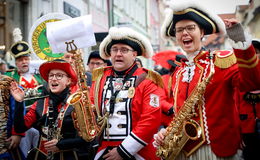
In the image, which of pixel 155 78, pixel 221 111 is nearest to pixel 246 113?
pixel 155 78

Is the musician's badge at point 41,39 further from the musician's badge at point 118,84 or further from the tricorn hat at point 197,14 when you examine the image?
the tricorn hat at point 197,14

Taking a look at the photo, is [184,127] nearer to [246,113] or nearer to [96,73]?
[96,73]

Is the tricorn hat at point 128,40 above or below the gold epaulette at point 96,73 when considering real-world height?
above

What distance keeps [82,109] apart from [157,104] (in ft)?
2.73

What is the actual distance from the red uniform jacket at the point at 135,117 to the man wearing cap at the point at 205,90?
0.96ft

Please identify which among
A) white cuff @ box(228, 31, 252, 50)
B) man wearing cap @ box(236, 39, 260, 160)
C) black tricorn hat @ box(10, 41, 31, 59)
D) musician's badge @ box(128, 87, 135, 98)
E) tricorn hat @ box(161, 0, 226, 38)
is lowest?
man wearing cap @ box(236, 39, 260, 160)

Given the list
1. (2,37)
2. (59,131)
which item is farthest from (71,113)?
(2,37)

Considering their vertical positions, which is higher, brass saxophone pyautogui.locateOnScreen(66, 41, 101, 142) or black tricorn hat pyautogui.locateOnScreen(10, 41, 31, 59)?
black tricorn hat pyautogui.locateOnScreen(10, 41, 31, 59)

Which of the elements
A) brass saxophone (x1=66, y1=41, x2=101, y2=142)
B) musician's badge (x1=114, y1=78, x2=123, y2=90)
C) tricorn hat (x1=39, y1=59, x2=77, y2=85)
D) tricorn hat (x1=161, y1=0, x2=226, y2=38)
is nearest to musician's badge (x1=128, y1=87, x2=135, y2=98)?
musician's badge (x1=114, y1=78, x2=123, y2=90)

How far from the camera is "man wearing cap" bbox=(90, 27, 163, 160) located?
10.1 feet

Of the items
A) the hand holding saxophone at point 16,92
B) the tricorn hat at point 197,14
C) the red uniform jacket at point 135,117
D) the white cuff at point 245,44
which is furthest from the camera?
the hand holding saxophone at point 16,92

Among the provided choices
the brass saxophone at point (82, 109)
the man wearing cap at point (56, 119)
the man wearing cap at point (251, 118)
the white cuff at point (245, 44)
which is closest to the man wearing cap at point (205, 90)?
the white cuff at point (245, 44)

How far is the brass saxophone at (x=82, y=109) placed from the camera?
3270 mm

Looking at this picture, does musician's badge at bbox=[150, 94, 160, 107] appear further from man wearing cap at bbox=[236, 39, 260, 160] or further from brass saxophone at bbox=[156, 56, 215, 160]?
man wearing cap at bbox=[236, 39, 260, 160]
